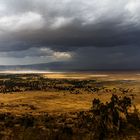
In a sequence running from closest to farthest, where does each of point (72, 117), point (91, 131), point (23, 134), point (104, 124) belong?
point (23, 134), point (91, 131), point (104, 124), point (72, 117)

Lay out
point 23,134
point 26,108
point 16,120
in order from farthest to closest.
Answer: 1. point 26,108
2. point 16,120
3. point 23,134

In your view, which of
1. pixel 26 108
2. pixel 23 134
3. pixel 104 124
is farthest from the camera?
pixel 26 108

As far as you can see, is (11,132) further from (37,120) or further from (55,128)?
(37,120)

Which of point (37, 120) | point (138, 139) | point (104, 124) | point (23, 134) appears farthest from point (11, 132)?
point (138, 139)

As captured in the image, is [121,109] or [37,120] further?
[121,109]

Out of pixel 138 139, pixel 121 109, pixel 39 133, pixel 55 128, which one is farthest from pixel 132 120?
pixel 39 133

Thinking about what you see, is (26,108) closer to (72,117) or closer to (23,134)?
(72,117)

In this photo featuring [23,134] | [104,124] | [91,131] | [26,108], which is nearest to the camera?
[23,134]

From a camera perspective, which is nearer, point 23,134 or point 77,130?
point 23,134
